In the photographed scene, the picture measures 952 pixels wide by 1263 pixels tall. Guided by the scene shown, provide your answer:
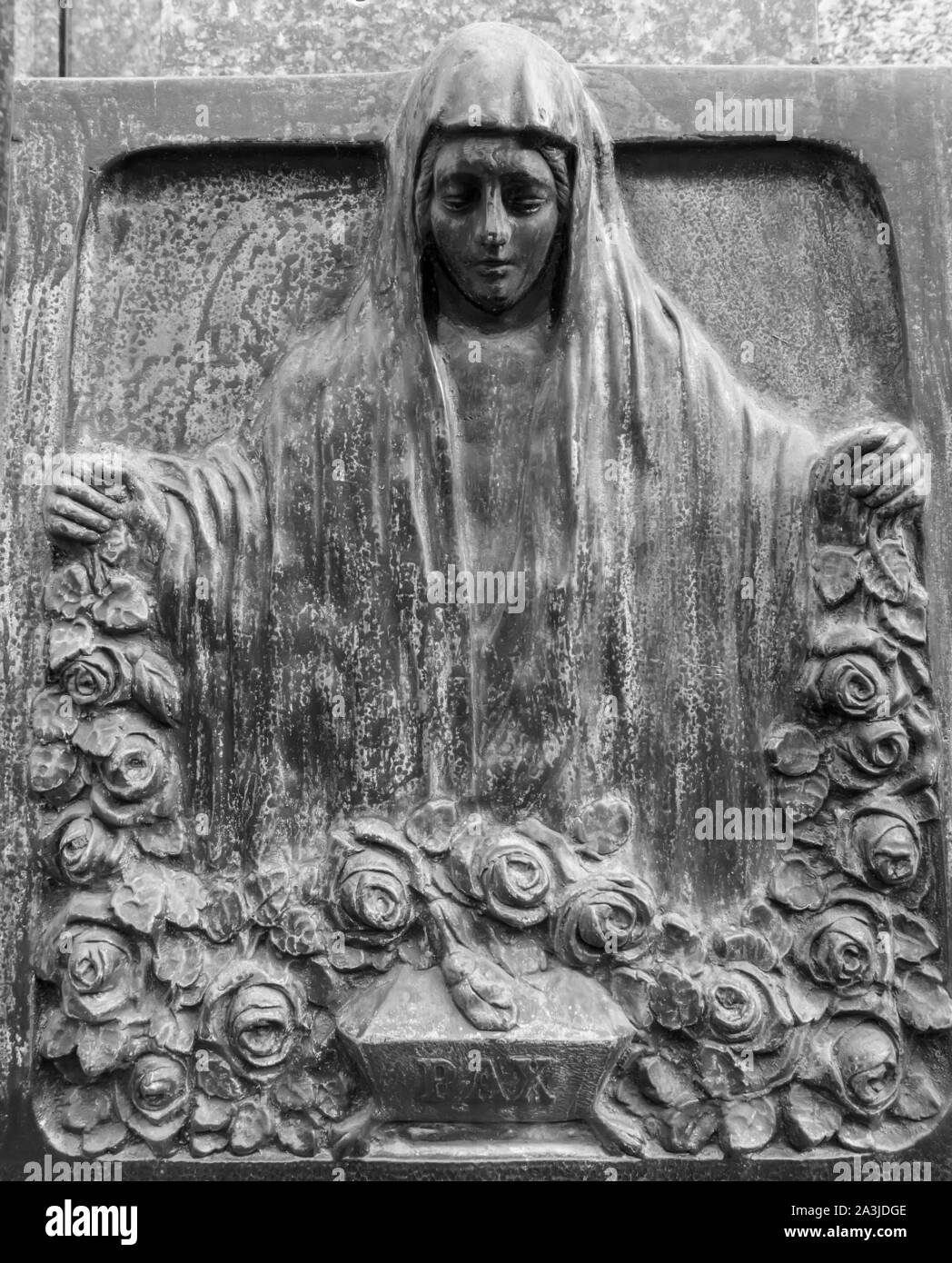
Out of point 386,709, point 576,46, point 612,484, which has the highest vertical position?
point 576,46

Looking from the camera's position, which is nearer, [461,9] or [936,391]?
[936,391]

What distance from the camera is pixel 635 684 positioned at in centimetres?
381

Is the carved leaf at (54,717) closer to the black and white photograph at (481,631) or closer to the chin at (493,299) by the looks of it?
the black and white photograph at (481,631)

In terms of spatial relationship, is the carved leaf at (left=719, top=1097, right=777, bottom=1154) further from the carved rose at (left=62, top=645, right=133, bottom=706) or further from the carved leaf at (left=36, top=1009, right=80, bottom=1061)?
the carved rose at (left=62, top=645, right=133, bottom=706)

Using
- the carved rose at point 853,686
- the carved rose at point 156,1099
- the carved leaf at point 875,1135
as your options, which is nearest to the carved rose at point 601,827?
the carved rose at point 853,686

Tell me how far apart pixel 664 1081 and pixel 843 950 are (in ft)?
1.81

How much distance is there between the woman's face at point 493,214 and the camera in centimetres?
366

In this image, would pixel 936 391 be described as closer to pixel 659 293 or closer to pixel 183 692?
pixel 659 293

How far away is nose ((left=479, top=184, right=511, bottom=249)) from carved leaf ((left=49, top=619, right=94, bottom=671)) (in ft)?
4.56

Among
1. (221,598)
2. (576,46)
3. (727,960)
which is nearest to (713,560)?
(727,960)

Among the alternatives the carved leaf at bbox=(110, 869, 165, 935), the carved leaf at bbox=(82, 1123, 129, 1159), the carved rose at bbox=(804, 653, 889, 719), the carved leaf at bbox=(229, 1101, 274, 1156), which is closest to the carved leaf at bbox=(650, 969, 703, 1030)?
the carved rose at bbox=(804, 653, 889, 719)

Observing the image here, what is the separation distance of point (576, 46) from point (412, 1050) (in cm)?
275

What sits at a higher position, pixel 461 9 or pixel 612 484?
pixel 461 9

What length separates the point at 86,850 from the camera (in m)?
3.72
